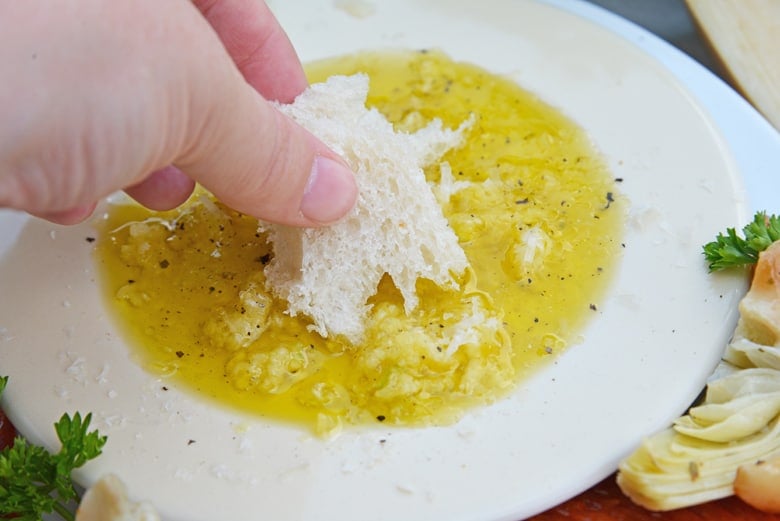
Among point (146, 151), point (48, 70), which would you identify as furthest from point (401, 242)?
point (48, 70)

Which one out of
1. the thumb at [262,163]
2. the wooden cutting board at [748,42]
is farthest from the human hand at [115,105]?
the wooden cutting board at [748,42]

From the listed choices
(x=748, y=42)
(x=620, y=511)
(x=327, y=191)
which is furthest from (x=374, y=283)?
(x=748, y=42)

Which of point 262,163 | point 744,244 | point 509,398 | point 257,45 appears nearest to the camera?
point 262,163

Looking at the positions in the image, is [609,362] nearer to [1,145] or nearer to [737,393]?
[737,393]

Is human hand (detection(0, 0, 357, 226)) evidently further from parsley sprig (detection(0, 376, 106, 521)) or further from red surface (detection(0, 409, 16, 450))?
red surface (detection(0, 409, 16, 450))

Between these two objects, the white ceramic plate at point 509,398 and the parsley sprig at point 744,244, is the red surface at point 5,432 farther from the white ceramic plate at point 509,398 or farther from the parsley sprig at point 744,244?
the parsley sprig at point 744,244

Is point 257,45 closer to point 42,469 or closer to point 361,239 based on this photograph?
point 361,239
